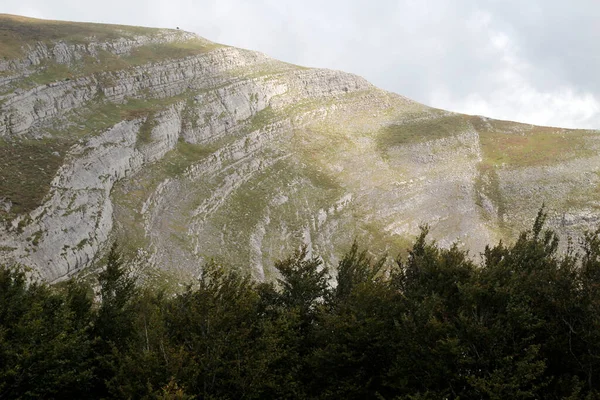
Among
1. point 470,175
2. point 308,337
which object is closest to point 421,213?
point 470,175

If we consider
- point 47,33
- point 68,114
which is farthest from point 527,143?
point 47,33

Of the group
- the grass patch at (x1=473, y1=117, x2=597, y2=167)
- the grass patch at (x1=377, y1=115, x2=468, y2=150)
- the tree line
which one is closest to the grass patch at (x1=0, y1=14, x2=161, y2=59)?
the tree line

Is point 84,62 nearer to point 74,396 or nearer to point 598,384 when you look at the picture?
point 74,396

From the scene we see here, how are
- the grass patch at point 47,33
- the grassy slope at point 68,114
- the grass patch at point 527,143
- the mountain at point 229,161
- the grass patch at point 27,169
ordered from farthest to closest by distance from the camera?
1. the grass patch at point 527,143
2. the grass patch at point 47,33
3. the mountain at point 229,161
4. the grassy slope at point 68,114
5. the grass patch at point 27,169

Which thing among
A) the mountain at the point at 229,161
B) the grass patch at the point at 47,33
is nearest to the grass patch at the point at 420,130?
the mountain at the point at 229,161

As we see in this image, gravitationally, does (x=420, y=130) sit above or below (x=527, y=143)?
below

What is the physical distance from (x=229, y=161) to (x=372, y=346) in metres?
70.8

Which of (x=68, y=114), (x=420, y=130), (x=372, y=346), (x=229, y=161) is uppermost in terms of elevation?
(x=420, y=130)

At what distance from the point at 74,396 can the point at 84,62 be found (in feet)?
281

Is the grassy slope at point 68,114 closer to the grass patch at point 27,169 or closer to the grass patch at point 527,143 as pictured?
the grass patch at point 27,169

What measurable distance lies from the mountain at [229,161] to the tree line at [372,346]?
84.4 ft

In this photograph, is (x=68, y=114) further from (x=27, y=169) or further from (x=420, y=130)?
(x=420, y=130)

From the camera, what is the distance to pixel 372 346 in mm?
26281

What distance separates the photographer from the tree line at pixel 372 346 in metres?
20.3
